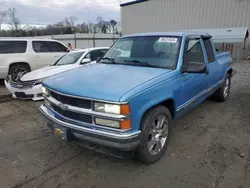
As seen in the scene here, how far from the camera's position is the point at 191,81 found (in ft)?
11.7

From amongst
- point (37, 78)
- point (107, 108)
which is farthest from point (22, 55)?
point (107, 108)

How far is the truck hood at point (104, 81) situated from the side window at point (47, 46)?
6445 millimetres

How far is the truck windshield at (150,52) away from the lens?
336 cm

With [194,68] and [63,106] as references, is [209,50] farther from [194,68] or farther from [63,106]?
[63,106]

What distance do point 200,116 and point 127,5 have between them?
79.8ft

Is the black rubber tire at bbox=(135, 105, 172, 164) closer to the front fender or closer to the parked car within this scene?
the front fender

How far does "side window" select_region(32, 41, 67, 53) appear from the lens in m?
8.91

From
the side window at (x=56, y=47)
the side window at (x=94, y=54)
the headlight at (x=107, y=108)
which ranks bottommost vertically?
the headlight at (x=107, y=108)

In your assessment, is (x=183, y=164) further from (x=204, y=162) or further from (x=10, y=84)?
(x=10, y=84)

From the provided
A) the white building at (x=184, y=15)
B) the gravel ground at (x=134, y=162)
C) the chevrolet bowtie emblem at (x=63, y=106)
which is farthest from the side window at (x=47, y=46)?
the white building at (x=184, y=15)

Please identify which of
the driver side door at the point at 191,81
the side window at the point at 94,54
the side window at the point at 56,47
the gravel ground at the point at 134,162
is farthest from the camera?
the side window at the point at 56,47

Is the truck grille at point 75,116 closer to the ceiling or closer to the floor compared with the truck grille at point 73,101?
closer to the floor

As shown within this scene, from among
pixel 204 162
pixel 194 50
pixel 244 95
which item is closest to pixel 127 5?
pixel 244 95

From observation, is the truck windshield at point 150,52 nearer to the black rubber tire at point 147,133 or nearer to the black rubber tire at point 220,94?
the black rubber tire at point 147,133
